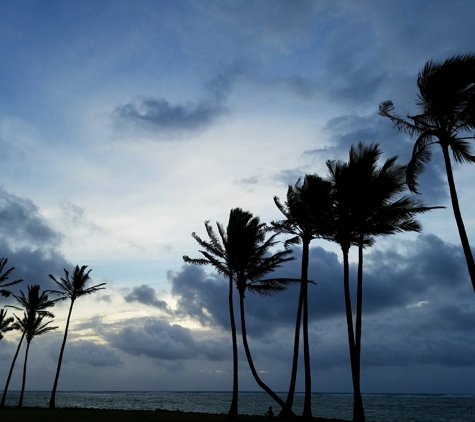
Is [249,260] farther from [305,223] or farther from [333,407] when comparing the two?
[333,407]

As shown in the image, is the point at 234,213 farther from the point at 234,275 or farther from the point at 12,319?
the point at 12,319

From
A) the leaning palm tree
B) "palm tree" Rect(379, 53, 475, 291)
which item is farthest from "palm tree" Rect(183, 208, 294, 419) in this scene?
"palm tree" Rect(379, 53, 475, 291)

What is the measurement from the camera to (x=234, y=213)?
1000 inches

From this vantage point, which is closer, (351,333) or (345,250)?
(351,333)

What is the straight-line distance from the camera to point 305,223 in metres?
19.0

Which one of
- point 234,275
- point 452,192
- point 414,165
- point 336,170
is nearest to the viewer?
point 452,192

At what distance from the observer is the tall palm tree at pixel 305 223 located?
791 inches

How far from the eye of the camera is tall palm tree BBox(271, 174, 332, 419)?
20.1 metres

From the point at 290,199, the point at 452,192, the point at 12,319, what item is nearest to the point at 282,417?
the point at 290,199

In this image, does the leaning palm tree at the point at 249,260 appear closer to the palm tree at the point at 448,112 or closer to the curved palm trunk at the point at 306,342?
the curved palm trunk at the point at 306,342

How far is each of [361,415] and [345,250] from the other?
682cm

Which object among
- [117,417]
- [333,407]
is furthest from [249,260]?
[333,407]

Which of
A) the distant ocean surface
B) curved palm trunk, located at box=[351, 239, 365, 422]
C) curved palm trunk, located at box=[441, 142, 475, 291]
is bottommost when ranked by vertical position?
the distant ocean surface

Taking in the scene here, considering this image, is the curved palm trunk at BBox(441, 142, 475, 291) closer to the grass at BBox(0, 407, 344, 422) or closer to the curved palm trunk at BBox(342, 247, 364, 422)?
the curved palm trunk at BBox(342, 247, 364, 422)
